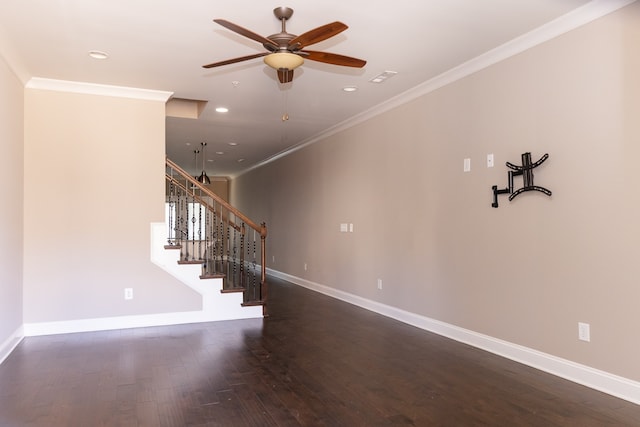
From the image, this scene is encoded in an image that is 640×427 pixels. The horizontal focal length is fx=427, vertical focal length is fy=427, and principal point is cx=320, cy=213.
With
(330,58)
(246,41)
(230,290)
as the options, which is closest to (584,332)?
(330,58)

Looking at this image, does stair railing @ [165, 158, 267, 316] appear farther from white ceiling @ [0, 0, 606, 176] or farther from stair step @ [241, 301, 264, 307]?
white ceiling @ [0, 0, 606, 176]

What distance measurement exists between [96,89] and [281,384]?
386 centimetres

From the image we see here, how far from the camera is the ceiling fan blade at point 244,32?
2.51m

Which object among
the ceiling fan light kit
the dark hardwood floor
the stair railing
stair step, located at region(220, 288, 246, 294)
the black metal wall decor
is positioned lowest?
the dark hardwood floor

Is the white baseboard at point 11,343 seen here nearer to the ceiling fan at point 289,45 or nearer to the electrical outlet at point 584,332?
the ceiling fan at point 289,45

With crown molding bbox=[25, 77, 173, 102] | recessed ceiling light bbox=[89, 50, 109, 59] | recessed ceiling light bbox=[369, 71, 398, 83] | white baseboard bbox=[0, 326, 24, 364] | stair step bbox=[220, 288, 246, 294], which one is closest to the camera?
white baseboard bbox=[0, 326, 24, 364]

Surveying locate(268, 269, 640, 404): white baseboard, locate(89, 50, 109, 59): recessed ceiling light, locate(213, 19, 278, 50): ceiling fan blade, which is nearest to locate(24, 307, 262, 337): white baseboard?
locate(268, 269, 640, 404): white baseboard

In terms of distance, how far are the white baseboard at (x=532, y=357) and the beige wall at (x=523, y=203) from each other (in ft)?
0.24

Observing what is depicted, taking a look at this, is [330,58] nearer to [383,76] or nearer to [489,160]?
[383,76]

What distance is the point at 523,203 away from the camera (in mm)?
3660

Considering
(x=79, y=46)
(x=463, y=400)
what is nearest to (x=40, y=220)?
(x=79, y=46)

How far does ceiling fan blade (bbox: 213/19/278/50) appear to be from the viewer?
251cm

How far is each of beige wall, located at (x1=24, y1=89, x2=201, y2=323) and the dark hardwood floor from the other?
48 centimetres

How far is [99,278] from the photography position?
4844 millimetres
